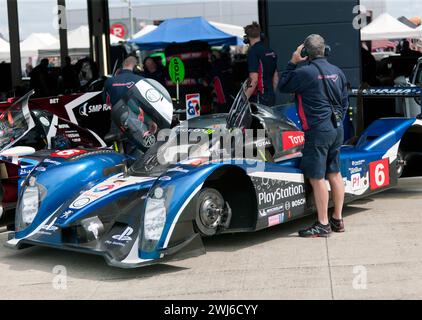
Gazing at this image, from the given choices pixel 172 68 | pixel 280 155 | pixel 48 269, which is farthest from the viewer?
pixel 172 68

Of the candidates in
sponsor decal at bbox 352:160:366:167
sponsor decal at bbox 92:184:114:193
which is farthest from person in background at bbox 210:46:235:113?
sponsor decal at bbox 92:184:114:193

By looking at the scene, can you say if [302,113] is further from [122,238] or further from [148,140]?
[122,238]

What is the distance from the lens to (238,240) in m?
5.87

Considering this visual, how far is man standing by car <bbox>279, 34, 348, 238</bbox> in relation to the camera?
18.6 feet

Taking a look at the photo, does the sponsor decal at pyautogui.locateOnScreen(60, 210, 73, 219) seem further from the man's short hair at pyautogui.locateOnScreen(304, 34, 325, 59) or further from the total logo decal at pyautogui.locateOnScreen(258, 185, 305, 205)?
the man's short hair at pyautogui.locateOnScreen(304, 34, 325, 59)

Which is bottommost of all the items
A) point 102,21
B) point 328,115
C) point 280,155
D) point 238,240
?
point 238,240

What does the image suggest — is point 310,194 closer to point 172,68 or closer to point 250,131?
point 250,131

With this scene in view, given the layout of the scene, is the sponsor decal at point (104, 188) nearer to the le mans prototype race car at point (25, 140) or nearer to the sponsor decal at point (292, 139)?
the le mans prototype race car at point (25, 140)

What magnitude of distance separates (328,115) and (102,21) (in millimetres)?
11271

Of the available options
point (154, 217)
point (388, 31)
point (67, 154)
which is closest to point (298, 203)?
→ point (154, 217)

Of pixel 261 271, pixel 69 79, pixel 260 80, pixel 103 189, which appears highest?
pixel 260 80

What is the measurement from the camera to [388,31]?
19.9m

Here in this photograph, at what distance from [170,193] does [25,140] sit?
9.09 feet
